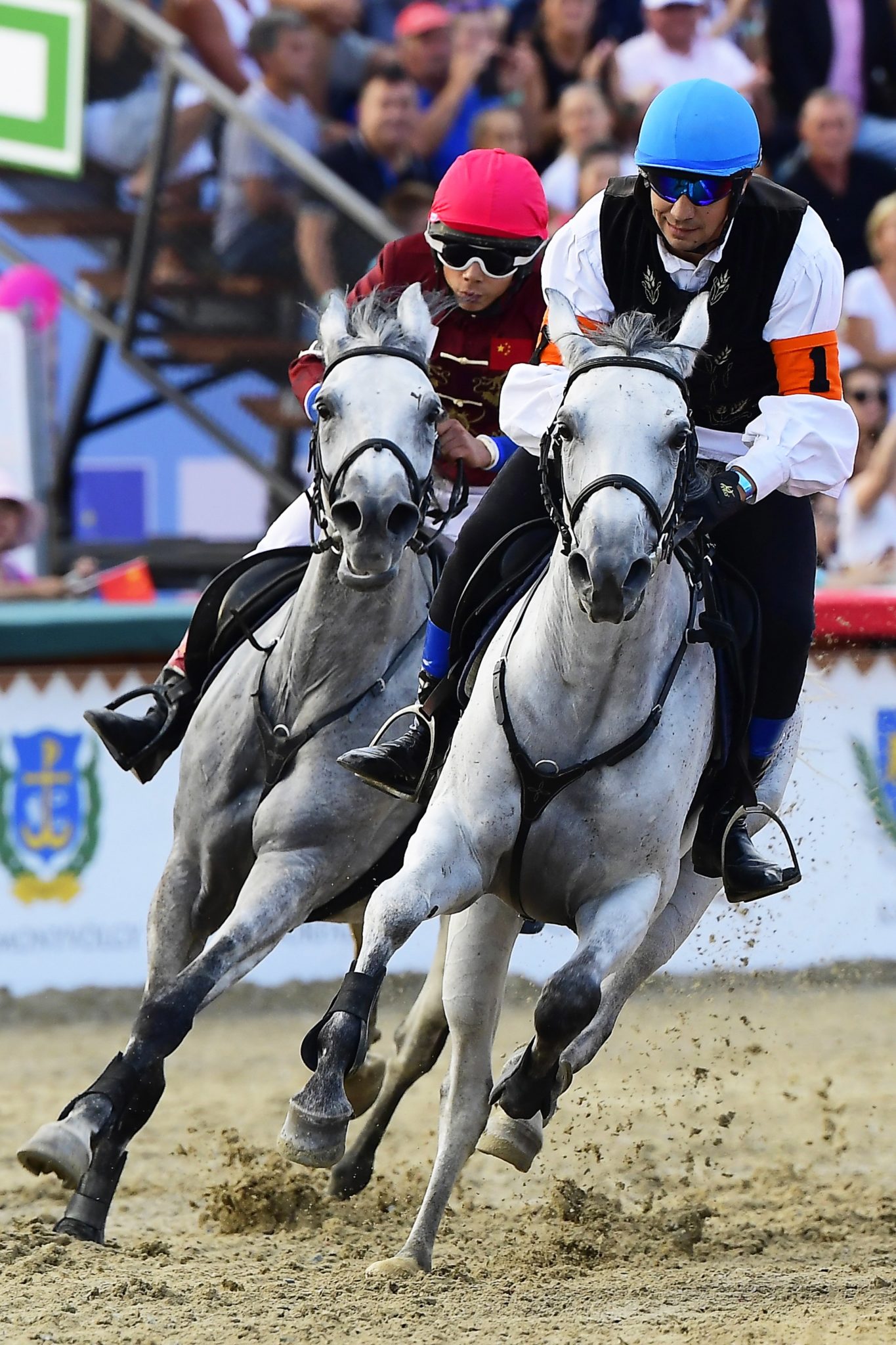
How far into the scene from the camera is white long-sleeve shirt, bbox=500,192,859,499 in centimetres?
442

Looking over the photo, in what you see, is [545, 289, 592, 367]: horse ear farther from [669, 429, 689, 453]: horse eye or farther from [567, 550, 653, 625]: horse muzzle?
[567, 550, 653, 625]: horse muzzle

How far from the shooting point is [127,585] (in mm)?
9148

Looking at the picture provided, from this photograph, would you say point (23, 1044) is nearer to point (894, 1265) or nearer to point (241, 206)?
point (894, 1265)

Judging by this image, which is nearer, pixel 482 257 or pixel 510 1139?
pixel 510 1139

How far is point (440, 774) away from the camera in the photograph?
179 inches

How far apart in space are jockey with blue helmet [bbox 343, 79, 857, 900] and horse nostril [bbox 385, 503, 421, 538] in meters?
0.29

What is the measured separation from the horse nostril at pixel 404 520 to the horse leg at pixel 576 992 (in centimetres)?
98

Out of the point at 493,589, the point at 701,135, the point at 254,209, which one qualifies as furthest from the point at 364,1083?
the point at 254,209

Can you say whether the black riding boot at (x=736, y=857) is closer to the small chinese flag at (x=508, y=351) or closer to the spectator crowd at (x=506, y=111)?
the small chinese flag at (x=508, y=351)

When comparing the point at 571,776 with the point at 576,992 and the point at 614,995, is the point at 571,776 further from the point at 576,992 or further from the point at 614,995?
the point at 614,995

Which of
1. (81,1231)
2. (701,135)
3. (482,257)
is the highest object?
(701,135)

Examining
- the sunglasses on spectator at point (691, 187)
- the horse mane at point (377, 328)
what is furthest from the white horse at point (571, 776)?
the horse mane at point (377, 328)

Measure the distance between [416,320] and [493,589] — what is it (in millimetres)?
725

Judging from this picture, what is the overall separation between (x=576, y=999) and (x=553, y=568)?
0.98m
